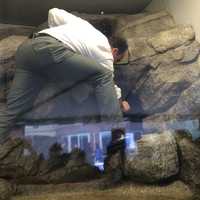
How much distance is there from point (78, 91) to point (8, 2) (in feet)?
1.74

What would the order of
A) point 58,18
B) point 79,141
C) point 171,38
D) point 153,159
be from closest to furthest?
point 79,141, point 153,159, point 58,18, point 171,38

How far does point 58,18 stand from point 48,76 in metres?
0.31

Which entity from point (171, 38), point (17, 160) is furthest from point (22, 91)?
point (171, 38)

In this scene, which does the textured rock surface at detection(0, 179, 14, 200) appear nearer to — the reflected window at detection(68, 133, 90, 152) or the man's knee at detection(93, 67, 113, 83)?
the reflected window at detection(68, 133, 90, 152)

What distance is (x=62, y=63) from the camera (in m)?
1.55

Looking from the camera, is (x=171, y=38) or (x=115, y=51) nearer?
(x=115, y=51)

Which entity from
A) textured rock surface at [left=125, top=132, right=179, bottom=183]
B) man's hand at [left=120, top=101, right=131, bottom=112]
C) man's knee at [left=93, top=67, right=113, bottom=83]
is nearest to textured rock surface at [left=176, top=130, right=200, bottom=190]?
textured rock surface at [left=125, top=132, right=179, bottom=183]

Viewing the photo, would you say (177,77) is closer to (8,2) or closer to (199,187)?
(199,187)

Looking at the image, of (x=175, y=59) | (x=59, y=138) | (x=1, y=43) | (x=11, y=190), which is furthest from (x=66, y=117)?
(x=175, y=59)

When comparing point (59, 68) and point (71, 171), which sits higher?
point (59, 68)

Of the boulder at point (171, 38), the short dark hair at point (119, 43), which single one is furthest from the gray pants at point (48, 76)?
the boulder at point (171, 38)

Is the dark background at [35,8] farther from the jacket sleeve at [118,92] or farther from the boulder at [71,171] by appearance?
the boulder at [71,171]

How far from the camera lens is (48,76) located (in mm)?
1553

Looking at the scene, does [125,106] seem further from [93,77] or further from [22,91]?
[22,91]
